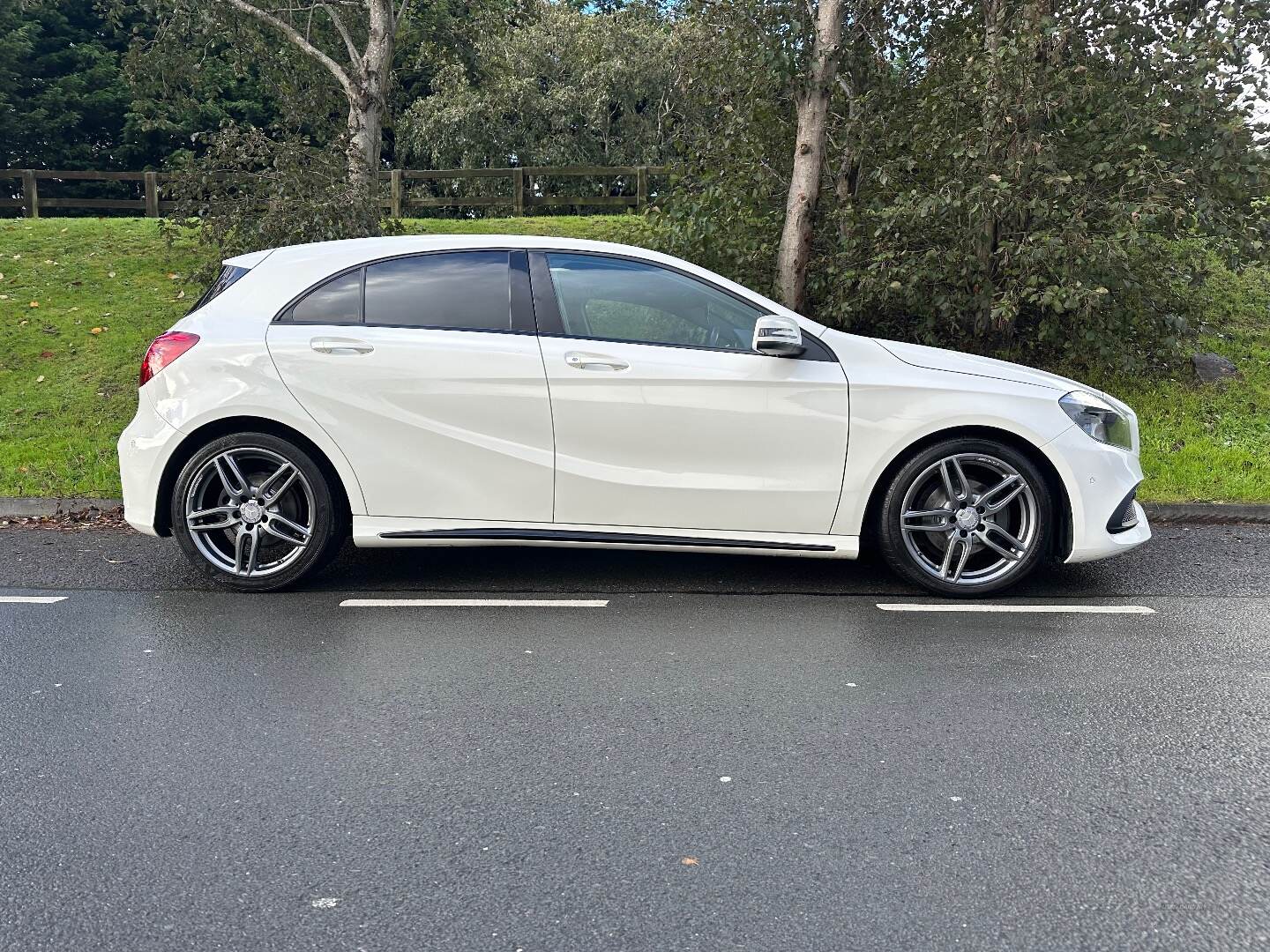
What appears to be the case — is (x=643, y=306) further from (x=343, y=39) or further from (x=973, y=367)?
(x=343, y=39)

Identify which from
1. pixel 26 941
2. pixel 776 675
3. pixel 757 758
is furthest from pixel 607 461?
pixel 26 941

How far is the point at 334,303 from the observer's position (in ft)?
19.3

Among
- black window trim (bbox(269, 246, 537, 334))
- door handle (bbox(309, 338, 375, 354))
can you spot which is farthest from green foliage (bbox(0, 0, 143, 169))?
door handle (bbox(309, 338, 375, 354))

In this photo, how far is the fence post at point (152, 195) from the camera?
1994 centimetres

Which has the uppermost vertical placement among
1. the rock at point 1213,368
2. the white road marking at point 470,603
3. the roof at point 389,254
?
the roof at point 389,254

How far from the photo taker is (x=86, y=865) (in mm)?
3059

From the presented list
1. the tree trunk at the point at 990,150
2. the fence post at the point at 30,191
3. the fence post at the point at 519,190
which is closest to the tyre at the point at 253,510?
the tree trunk at the point at 990,150

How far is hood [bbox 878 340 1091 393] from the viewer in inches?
227

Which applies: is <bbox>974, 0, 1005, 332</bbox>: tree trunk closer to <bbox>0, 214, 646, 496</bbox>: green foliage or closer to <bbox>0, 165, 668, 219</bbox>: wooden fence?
<bbox>0, 214, 646, 496</bbox>: green foliage

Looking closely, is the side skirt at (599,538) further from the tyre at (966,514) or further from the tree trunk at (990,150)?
the tree trunk at (990,150)

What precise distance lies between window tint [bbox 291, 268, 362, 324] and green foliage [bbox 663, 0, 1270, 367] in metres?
5.06

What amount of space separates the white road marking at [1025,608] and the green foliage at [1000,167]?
388 cm

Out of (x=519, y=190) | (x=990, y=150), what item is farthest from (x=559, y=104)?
(x=990, y=150)

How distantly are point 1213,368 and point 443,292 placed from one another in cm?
795
